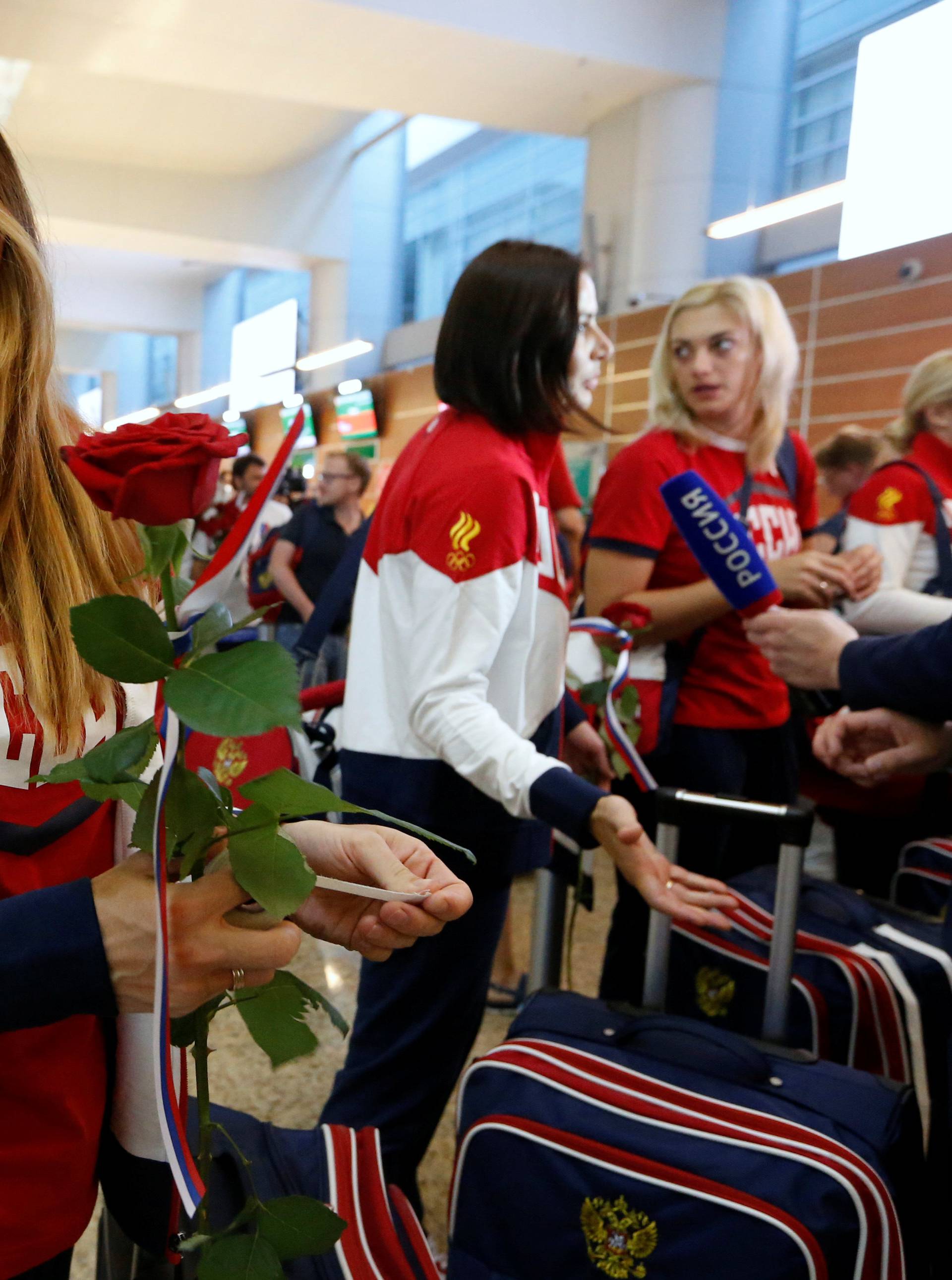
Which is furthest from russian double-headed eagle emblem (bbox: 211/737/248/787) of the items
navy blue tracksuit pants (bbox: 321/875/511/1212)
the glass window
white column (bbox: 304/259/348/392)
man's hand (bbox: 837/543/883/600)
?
white column (bbox: 304/259/348/392)

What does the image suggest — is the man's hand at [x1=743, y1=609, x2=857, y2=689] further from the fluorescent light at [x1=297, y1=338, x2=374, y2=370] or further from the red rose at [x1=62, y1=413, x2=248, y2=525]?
the fluorescent light at [x1=297, y1=338, x2=374, y2=370]

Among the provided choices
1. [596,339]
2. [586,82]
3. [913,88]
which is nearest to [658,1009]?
A: [596,339]

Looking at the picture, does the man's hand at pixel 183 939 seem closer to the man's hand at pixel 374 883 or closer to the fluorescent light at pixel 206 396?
the man's hand at pixel 374 883

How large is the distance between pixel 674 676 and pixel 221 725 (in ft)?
5.01

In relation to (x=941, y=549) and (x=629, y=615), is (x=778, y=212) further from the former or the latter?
(x=629, y=615)

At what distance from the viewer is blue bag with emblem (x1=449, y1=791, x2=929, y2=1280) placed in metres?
1.12

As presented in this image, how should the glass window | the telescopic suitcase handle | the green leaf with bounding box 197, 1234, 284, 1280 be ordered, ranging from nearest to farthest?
the green leaf with bounding box 197, 1234, 284, 1280 < the telescopic suitcase handle < the glass window

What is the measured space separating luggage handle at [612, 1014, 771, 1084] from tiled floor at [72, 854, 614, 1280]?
0.57m

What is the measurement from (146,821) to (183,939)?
0.07 m

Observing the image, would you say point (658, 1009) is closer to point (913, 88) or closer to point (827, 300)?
point (913, 88)

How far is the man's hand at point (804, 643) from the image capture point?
1556mm

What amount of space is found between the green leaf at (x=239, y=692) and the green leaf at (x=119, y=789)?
82 mm

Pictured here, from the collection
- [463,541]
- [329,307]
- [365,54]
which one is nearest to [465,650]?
[463,541]

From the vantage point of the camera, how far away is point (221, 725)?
52cm
